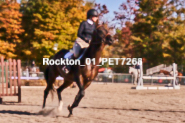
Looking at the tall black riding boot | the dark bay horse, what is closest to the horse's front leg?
the dark bay horse

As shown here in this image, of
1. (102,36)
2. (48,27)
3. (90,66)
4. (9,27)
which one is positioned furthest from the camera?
(48,27)

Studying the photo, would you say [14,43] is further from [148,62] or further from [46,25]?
[148,62]

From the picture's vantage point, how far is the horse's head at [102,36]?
8.94 m

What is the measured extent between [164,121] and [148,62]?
31390mm

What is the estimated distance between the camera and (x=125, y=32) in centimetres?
4347

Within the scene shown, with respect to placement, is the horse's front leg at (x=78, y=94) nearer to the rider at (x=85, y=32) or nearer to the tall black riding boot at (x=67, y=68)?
the tall black riding boot at (x=67, y=68)

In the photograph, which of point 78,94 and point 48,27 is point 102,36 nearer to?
point 78,94

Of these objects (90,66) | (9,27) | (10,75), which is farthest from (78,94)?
(9,27)

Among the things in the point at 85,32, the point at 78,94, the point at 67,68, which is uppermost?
the point at 85,32

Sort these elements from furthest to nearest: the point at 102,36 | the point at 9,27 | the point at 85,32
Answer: the point at 9,27, the point at 85,32, the point at 102,36

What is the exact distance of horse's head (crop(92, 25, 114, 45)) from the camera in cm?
894

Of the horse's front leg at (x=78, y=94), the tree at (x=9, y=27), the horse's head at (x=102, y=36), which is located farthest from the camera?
the tree at (x=9, y=27)

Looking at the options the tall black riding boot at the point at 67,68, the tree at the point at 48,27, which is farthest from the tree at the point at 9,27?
the tall black riding boot at the point at 67,68

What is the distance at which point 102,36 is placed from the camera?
8938 millimetres
